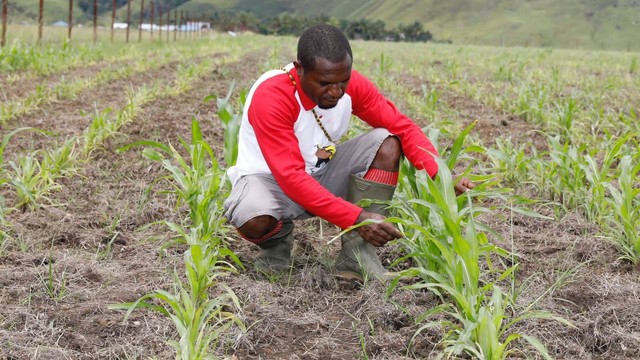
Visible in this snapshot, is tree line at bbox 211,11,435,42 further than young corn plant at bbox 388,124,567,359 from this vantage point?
Yes

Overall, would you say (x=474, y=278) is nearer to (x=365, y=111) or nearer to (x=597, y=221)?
(x=365, y=111)

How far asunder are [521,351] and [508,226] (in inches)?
60.8

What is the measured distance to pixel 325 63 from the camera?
271 centimetres


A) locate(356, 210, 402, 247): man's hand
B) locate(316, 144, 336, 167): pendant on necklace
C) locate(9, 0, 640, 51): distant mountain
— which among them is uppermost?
locate(9, 0, 640, 51): distant mountain

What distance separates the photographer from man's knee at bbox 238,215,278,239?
2.99 m

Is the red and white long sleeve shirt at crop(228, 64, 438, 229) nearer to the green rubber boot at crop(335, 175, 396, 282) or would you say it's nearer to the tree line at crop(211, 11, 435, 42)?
the green rubber boot at crop(335, 175, 396, 282)

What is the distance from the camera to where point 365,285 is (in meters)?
2.98

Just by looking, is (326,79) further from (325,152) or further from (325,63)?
(325,152)

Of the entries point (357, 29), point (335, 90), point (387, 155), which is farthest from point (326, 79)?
point (357, 29)

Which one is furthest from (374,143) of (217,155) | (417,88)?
(417,88)

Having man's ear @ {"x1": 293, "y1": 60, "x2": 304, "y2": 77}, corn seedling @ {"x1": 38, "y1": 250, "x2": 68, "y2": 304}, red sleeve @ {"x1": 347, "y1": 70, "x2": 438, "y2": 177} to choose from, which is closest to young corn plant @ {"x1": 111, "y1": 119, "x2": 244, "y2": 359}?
corn seedling @ {"x1": 38, "y1": 250, "x2": 68, "y2": 304}

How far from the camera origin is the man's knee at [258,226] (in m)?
2.99

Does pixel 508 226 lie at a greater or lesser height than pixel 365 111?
lesser

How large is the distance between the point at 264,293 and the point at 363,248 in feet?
1.58
